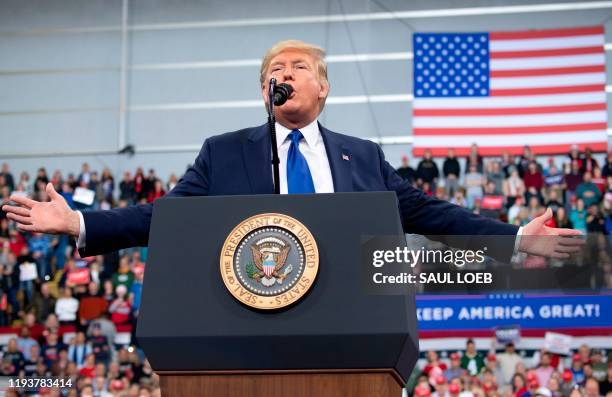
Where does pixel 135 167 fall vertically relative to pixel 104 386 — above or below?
above

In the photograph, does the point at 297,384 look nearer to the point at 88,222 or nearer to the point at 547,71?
the point at 88,222

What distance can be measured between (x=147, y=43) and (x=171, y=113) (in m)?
1.48

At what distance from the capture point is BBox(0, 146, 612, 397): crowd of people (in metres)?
11.5

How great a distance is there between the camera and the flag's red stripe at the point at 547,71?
17672 mm

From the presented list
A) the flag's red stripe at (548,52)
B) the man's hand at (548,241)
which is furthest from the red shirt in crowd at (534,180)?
the man's hand at (548,241)

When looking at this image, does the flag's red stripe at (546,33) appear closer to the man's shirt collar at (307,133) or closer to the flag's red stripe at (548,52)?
the flag's red stripe at (548,52)

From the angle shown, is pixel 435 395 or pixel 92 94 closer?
pixel 435 395

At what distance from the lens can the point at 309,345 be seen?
1.96m

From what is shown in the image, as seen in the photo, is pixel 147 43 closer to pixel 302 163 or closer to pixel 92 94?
pixel 92 94

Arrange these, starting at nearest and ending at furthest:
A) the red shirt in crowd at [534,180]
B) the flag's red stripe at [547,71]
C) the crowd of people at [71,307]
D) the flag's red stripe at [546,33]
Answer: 1. the crowd of people at [71,307]
2. the red shirt in crowd at [534,180]
3. the flag's red stripe at [547,71]
4. the flag's red stripe at [546,33]

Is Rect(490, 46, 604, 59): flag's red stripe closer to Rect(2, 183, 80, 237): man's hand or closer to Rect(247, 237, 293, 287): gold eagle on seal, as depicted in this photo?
Rect(2, 183, 80, 237): man's hand

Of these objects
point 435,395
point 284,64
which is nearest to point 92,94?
point 435,395

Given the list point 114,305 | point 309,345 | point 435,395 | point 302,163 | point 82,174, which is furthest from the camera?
point 82,174

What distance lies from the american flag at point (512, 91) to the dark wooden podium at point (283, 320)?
1584cm
